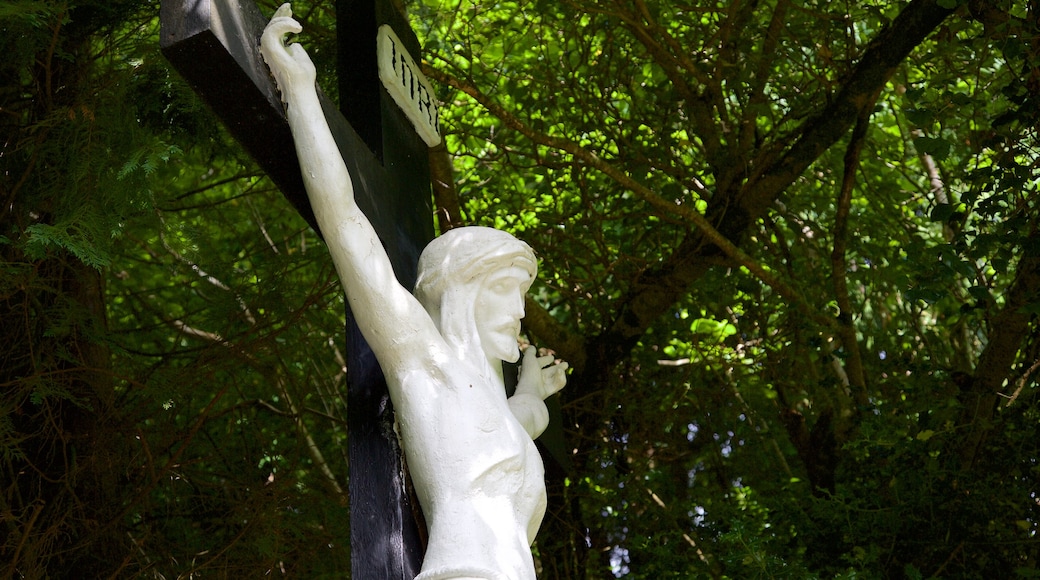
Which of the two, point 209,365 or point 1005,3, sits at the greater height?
point 1005,3

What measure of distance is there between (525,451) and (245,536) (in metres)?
2.22

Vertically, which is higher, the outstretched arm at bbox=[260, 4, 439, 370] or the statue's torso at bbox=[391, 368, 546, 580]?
the outstretched arm at bbox=[260, 4, 439, 370]

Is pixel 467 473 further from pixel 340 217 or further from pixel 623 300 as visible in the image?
pixel 623 300

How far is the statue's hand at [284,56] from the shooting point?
7.70 feet

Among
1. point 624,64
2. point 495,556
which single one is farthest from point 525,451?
point 624,64

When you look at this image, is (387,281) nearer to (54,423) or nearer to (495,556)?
(495,556)

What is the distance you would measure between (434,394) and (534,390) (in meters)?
0.61

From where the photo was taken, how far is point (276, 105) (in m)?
2.40

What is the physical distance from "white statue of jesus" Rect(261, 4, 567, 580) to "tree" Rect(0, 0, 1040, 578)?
0.91 m

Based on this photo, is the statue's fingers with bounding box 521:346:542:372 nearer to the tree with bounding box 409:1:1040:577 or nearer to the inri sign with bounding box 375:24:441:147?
the inri sign with bounding box 375:24:441:147

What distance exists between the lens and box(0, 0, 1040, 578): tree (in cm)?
390

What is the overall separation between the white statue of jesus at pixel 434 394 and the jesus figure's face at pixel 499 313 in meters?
0.06

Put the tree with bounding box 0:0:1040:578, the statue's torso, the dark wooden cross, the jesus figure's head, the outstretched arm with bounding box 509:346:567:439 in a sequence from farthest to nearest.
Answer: the tree with bounding box 0:0:1040:578, the outstretched arm with bounding box 509:346:567:439, the jesus figure's head, the statue's torso, the dark wooden cross

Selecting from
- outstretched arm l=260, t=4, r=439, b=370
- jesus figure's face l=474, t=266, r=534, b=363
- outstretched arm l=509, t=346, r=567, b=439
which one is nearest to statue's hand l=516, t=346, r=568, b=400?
outstretched arm l=509, t=346, r=567, b=439
